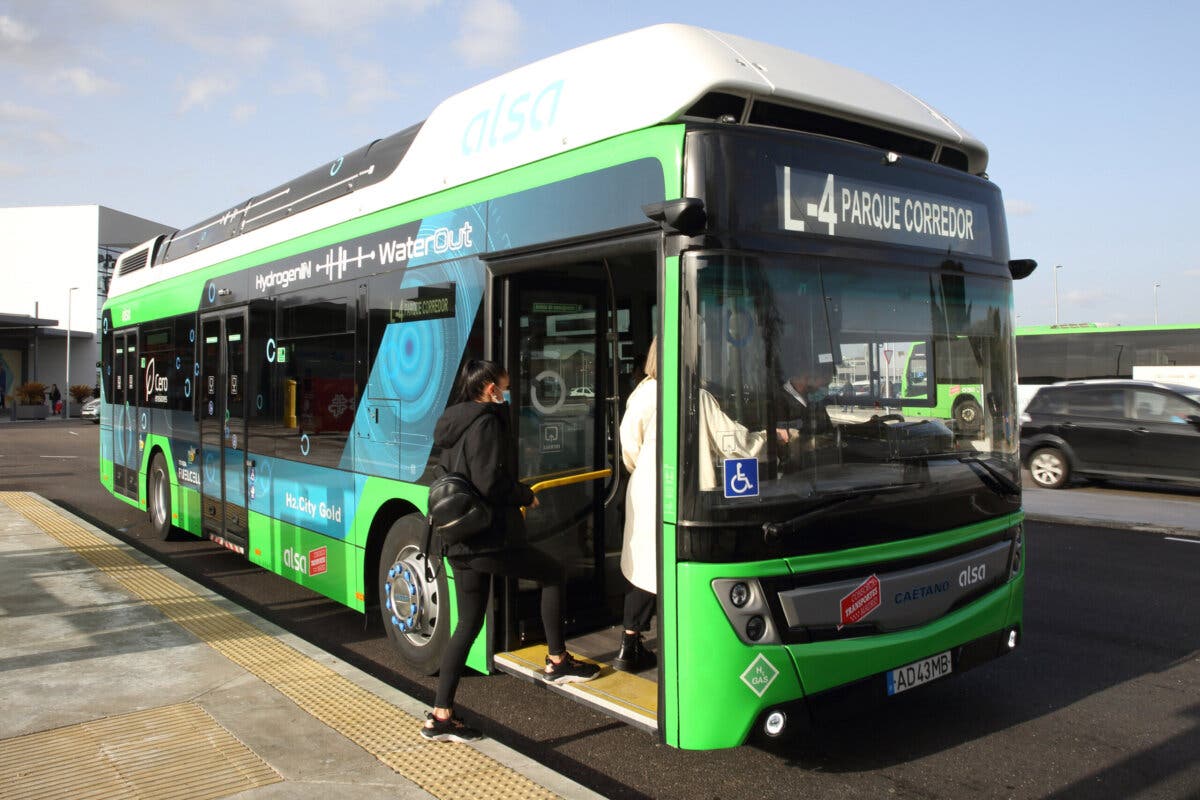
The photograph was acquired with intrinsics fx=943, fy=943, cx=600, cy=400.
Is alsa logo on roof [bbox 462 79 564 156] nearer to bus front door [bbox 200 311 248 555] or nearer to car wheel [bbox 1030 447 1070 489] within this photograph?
bus front door [bbox 200 311 248 555]

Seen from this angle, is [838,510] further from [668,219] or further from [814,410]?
[668,219]

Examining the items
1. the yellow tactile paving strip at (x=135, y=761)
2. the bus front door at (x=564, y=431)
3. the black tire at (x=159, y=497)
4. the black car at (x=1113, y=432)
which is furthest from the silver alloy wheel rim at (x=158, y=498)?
the black car at (x=1113, y=432)

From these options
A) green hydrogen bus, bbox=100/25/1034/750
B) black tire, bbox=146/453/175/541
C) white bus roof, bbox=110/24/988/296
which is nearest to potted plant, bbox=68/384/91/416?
black tire, bbox=146/453/175/541

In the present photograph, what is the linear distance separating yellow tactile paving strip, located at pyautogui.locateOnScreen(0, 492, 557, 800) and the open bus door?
0.69 metres

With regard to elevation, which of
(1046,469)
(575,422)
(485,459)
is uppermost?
(575,422)

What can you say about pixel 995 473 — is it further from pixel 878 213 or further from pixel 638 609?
pixel 638 609

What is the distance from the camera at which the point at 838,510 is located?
3.95 metres

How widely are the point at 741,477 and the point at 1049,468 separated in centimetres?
1363

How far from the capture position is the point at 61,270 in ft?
203

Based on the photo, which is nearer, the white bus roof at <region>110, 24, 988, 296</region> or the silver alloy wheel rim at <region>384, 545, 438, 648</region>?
the white bus roof at <region>110, 24, 988, 296</region>

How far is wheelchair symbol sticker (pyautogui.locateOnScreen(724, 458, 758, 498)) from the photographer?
3766 millimetres

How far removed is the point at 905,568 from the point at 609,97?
8.32 ft

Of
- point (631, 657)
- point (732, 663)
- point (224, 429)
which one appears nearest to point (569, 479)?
point (631, 657)

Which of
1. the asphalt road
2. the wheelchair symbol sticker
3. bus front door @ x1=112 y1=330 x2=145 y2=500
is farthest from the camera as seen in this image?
bus front door @ x1=112 y1=330 x2=145 y2=500
